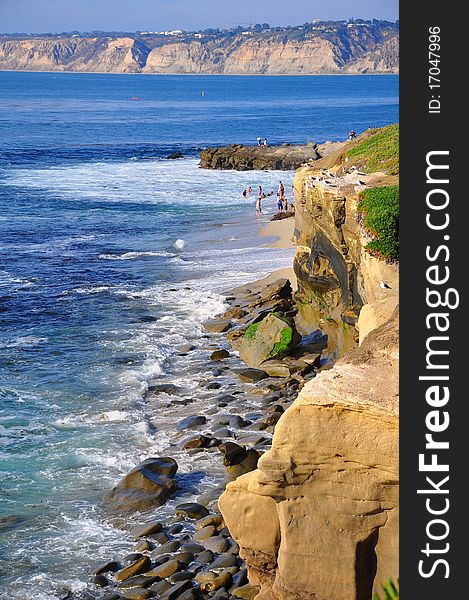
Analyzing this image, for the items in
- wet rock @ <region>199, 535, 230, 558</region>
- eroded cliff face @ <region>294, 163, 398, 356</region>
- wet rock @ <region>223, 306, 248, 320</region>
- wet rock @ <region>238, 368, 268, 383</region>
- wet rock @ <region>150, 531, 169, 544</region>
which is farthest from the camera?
wet rock @ <region>223, 306, 248, 320</region>

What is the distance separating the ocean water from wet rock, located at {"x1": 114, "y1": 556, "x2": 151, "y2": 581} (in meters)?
0.52

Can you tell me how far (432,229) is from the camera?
708 centimetres

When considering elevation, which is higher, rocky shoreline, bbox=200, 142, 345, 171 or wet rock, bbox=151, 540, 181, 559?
rocky shoreline, bbox=200, 142, 345, 171

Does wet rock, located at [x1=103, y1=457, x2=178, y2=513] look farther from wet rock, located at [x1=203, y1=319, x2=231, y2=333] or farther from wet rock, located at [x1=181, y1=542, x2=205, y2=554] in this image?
wet rock, located at [x1=203, y1=319, x2=231, y2=333]

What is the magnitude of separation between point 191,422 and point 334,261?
6.37m

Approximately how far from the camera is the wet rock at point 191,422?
19.8 metres

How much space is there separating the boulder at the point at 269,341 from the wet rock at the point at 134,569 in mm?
9441

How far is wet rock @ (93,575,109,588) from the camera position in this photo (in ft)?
45.8

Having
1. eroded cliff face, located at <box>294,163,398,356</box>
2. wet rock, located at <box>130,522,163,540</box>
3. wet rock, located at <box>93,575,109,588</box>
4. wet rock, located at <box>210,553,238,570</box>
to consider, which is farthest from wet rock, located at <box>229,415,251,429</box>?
wet rock, located at <box>93,575,109,588</box>

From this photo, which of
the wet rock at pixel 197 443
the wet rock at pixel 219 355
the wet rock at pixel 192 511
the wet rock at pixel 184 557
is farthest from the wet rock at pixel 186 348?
the wet rock at pixel 184 557

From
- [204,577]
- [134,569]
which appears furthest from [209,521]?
[204,577]

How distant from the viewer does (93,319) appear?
2856 cm

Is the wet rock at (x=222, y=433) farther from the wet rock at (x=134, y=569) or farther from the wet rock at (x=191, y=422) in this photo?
the wet rock at (x=134, y=569)

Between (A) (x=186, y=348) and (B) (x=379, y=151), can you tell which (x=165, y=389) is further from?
(B) (x=379, y=151)
